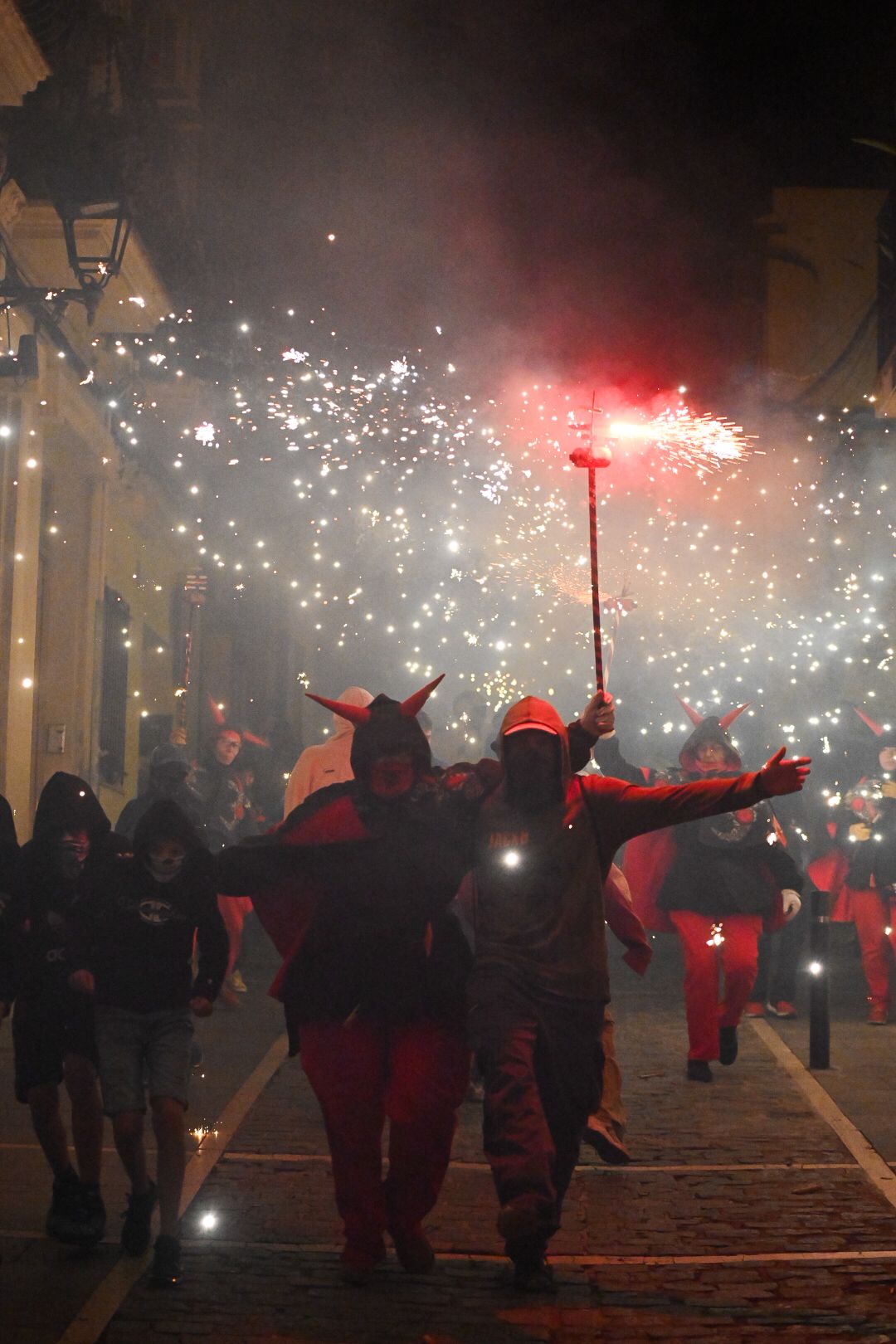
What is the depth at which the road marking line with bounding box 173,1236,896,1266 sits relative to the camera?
5.46 meters

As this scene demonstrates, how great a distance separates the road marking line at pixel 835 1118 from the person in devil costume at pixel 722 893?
1.30ft

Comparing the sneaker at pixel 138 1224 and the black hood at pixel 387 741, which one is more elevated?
the black hood at pixel 387 741

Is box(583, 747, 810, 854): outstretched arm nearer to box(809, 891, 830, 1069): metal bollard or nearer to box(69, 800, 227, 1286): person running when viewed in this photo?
box(69, 800, 227, 1286): person running

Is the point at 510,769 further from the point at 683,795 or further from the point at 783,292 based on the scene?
the point at 783,292

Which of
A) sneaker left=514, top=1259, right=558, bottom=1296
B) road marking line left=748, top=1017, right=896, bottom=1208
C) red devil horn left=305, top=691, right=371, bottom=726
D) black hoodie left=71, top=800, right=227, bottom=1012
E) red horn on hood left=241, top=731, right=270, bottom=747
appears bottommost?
road marking line left=748, top=1017, right=896, bottom=1208

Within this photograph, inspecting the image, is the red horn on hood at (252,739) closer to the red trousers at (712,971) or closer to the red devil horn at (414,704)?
the red trousers at (712,971)

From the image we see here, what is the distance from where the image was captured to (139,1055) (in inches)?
219

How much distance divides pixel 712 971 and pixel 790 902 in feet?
2.82

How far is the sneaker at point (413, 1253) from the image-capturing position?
5.34 metres

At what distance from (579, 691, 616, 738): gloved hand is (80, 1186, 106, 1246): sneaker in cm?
238

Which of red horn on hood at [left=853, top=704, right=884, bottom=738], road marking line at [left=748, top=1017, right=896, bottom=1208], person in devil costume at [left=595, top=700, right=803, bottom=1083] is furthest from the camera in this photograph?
red horn on hood at [left=853, top=704, right=884, bottom=738]

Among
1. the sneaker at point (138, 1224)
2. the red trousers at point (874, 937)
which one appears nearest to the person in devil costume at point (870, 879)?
the red trousers at point (874, 937)

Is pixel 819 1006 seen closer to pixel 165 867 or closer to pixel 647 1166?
pixel 647 1166

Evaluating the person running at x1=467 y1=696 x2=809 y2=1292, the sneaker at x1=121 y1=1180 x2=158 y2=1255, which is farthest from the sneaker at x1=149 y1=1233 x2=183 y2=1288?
the person running at x1=467 y1=696 x2=809 y2=1292
